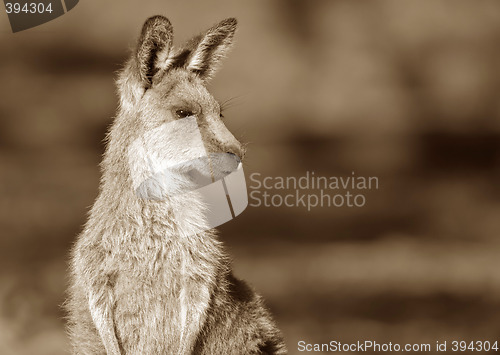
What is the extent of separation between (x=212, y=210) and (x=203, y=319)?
2.56ft

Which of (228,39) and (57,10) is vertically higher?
(57,10)

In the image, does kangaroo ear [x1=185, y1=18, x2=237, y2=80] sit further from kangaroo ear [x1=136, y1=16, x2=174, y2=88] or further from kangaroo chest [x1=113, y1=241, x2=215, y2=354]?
kangaroo chest [x1=113, y1=241, x2=215, y2=354]

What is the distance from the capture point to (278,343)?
233 inches

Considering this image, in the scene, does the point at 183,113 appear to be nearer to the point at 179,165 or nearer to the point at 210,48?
the point at 179,165

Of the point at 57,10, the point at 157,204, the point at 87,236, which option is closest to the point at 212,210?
the point at 157,204

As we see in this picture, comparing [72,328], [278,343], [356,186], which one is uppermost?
[356,186]

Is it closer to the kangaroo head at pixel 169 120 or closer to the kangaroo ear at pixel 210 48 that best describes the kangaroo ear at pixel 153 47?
the kangaroo head at pixel 169 120

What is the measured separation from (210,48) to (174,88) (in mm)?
403

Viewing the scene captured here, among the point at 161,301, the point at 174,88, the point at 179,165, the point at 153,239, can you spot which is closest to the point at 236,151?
the point at 179,165

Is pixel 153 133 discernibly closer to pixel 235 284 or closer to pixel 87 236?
pixel 87 236

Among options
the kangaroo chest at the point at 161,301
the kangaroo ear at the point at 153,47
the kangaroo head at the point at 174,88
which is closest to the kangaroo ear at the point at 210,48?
the kangaroo head at the point at 174,88

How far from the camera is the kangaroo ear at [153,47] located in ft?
15.5

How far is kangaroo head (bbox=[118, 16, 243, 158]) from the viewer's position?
4945 millimetres

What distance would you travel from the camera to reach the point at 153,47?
4.90 m
